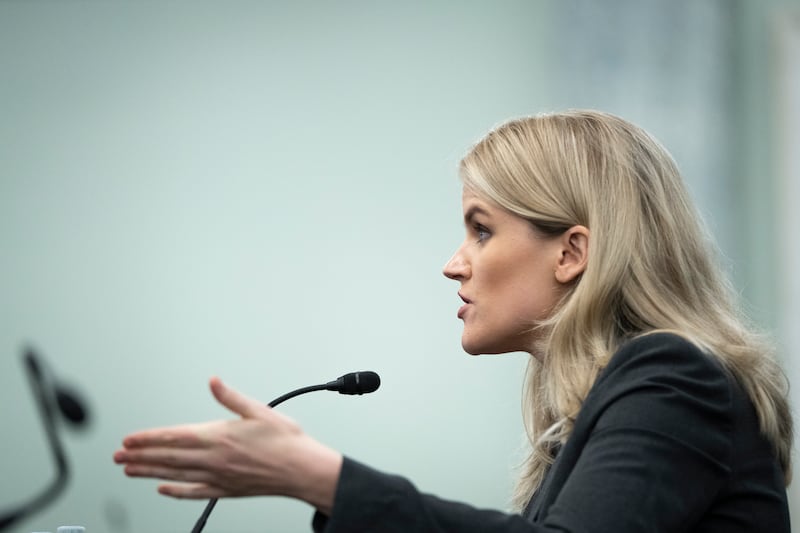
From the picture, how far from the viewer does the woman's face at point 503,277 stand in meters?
1.46

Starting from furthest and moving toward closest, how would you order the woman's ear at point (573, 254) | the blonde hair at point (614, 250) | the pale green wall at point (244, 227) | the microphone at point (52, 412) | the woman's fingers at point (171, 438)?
the pale green wall at point (244, 227)
the microphone at point (52, 412)
the woman's ear at point (573, 254)
the blonde hair at point (614, 250)
the woman's fingers at point (171, 438)

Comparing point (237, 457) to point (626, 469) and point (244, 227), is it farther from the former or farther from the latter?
point (244, 227)

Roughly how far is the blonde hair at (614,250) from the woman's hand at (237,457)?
0.45 metres

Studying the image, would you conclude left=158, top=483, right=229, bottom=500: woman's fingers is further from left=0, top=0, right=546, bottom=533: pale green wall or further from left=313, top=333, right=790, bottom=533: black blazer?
left=0, top=0, right=546, bottom=533: pale green wall

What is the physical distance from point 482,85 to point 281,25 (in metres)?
0.70

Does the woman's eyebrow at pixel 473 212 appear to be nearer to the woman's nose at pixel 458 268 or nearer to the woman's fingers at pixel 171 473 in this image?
the woman's nose at pixel 458 268

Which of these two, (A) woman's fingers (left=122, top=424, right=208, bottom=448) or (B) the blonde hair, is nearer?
(A) woman's fingers (left=122, top=424, right=208, bottom=448)

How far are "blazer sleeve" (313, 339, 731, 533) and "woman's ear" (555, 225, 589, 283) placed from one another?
0.79ft

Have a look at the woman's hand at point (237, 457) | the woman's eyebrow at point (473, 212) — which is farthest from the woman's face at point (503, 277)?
the woman's hand at point (237, 457)

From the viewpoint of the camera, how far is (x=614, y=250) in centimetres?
137

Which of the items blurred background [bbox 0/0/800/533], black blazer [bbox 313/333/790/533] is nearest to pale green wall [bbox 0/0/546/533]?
blurred background [bbox 0/0/800/533]

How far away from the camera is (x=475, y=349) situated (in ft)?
4.99

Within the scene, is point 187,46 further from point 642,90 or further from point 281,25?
point 642,90

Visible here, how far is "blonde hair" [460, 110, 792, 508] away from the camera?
129cm
